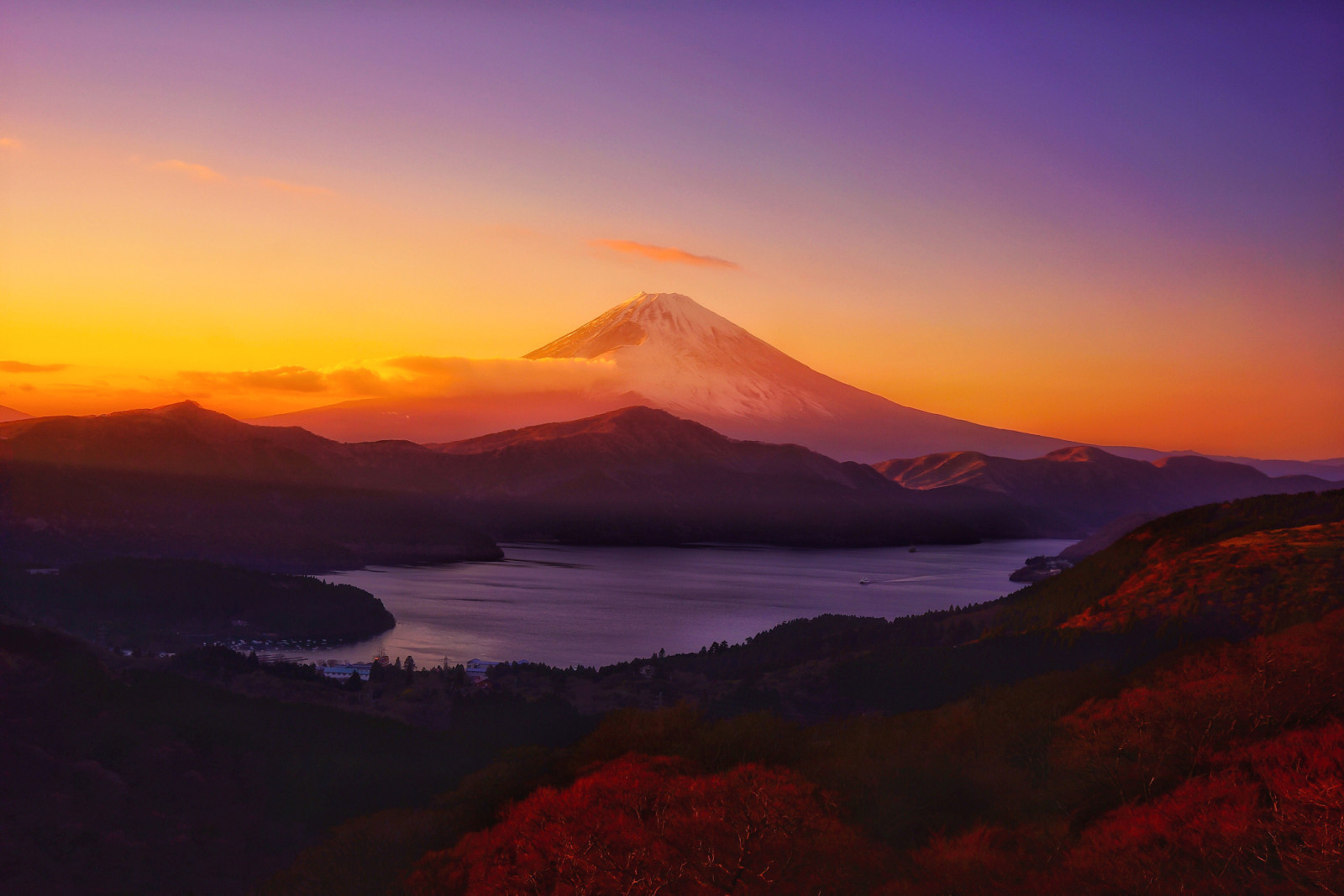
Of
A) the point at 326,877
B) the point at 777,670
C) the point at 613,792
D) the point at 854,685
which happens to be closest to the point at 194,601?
the point at 777,670

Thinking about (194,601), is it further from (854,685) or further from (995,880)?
(995,880)

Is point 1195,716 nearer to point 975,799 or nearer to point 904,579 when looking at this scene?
point 975,799

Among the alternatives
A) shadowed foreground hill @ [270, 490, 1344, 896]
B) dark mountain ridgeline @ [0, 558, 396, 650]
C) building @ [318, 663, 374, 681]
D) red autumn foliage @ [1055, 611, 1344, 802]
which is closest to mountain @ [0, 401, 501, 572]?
dark mountain ridgeline @ [0, 558, 396, 650]

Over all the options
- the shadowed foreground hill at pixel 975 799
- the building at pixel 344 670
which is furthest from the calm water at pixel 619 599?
the shadowed foreground hill at pixel 975 799

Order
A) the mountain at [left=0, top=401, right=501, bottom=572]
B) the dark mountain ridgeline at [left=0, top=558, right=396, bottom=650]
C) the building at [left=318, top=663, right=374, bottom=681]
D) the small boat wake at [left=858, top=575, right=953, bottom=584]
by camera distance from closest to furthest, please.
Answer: the building at [left=318, top=663, right=374, bottom=681], the dark mountain ridgeline at [left=0, top=558, right=396, bottom=650], the mountain at [left=0, top=401, right=501, bottom=572], the small boat wake at [left=858, top=575, right=953, bottom=584]

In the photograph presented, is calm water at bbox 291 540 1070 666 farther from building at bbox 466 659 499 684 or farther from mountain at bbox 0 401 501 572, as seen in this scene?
mountain at bbox 0 401 501 572

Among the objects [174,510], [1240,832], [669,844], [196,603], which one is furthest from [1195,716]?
[174,510]

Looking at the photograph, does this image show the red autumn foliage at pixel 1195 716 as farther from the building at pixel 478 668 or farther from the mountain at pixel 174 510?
the mountain at pixel 174 510
